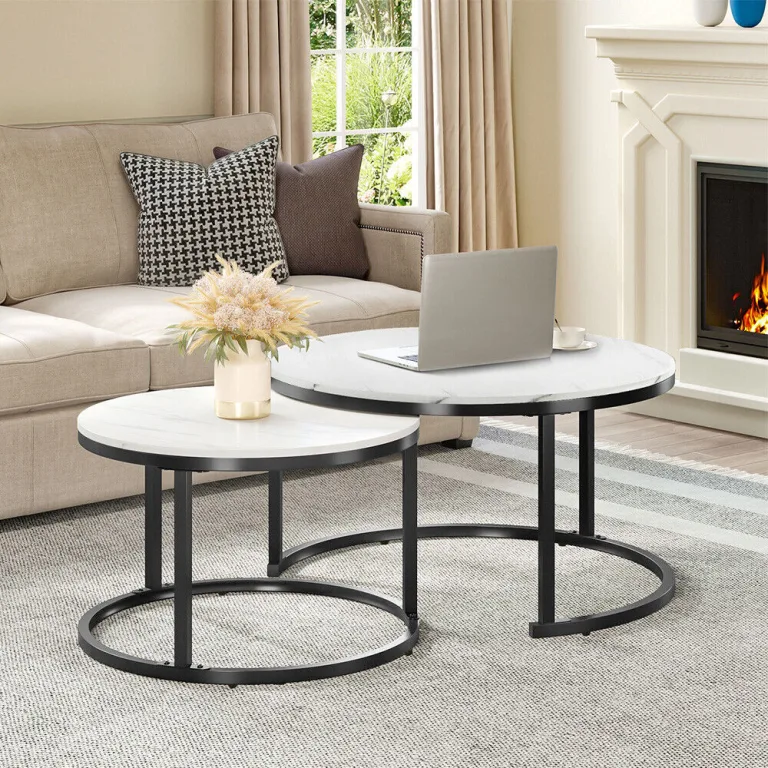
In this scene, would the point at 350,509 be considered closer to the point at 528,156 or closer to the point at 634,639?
the point at 634,639

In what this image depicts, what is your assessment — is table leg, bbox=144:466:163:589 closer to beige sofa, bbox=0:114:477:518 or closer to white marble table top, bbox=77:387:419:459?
white marble table top, bbox=77:387:419:459

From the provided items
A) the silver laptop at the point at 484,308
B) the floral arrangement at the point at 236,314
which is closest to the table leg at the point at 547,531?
the silver laptop at the point at 484,308

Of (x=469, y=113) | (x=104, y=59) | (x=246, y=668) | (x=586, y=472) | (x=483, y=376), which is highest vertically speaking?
(x=104, y=59)

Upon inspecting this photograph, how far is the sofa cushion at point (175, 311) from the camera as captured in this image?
12.2ft

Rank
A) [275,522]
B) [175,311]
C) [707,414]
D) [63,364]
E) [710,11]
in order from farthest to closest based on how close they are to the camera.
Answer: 1. [707,414]
2. [710,11]
3. [175,311]
4. [63,364]
5. [275,522]

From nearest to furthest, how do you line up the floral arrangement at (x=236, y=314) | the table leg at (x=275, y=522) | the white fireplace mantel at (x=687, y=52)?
the floral arrangement at (x=236, y=314) < the table leg at (x=275, y=522) < the white fireplace mantel at (x=687, y=52)

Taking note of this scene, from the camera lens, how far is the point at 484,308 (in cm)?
292

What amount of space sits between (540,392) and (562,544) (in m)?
0.73

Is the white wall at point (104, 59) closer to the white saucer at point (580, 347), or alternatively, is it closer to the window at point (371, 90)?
the window at point (371, 90)

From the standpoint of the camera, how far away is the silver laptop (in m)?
2.86

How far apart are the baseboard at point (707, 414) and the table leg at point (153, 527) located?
90.4 inches

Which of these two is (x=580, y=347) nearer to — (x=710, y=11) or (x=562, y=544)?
(x=562, y=544)

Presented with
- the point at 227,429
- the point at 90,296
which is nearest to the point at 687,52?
the point at 90,296

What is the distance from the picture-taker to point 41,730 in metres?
2.36
